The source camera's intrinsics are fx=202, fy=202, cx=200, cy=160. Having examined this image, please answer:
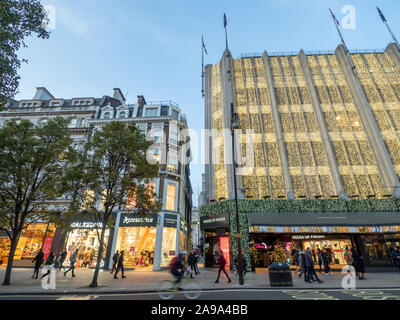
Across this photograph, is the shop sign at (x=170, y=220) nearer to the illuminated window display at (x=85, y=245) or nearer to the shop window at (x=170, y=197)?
the shop window at (x=170, y=197)

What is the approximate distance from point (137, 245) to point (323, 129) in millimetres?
22890

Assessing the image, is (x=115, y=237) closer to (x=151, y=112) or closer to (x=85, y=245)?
(x=85, y=245)

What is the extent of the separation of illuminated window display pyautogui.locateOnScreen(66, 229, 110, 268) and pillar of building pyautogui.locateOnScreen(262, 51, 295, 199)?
1881 cm

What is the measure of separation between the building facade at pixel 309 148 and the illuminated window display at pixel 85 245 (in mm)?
11602

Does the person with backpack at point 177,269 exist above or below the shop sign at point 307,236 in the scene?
below

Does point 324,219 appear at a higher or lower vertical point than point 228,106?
lower

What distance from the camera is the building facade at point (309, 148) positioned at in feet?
57.8

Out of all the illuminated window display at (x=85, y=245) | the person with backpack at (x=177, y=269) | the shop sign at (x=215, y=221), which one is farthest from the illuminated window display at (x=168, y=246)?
the person with backpack at (x=177, y=269)

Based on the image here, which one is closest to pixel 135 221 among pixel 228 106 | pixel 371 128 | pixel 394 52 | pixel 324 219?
Result: pixel 228 106

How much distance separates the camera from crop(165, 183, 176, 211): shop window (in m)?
22.2

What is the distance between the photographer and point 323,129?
849 inches

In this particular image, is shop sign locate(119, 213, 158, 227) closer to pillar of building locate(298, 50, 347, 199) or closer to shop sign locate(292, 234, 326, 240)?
shop sign locate(292, 234, 326, 240)
